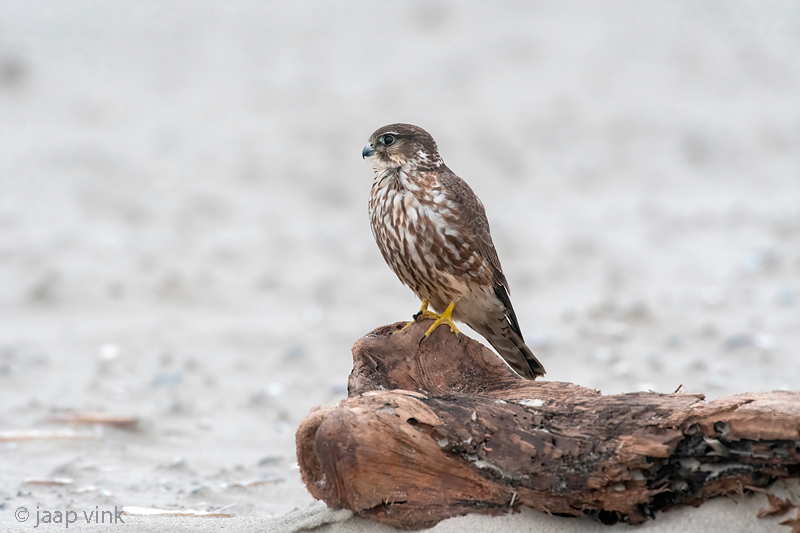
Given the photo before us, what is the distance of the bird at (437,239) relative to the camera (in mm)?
3566

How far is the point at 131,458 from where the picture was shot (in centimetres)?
448

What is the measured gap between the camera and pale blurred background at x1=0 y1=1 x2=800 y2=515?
568 cm

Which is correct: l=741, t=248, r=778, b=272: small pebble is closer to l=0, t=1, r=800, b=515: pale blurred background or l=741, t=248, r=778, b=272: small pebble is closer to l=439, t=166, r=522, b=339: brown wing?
l=0, t=1, r=800, b=515: pale blurred background

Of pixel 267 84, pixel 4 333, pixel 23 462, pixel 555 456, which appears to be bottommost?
pixel 555 456

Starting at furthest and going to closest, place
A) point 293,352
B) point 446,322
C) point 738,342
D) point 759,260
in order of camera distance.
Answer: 1. point 759,260
2. point 293,352
3. point 738,342
4. point 446,322

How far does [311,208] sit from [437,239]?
19.0 feet

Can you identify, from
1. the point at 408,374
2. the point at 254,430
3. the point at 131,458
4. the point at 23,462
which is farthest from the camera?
the point at 254,430

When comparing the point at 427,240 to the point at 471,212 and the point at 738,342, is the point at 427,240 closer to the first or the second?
the point at 471,212

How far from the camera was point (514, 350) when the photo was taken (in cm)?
387

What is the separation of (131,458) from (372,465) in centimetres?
246

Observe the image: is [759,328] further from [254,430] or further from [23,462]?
[23,462]

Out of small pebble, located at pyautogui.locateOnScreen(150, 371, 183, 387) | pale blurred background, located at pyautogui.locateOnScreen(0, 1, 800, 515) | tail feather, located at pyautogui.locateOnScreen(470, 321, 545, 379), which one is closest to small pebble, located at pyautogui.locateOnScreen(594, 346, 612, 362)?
pale blurred background, located at pyautogui.locateOnScreen(0, 1, 800, 515)

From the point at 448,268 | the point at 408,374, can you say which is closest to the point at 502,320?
the point at 448,268

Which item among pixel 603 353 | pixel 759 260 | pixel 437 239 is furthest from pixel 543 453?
pixel 759 260
